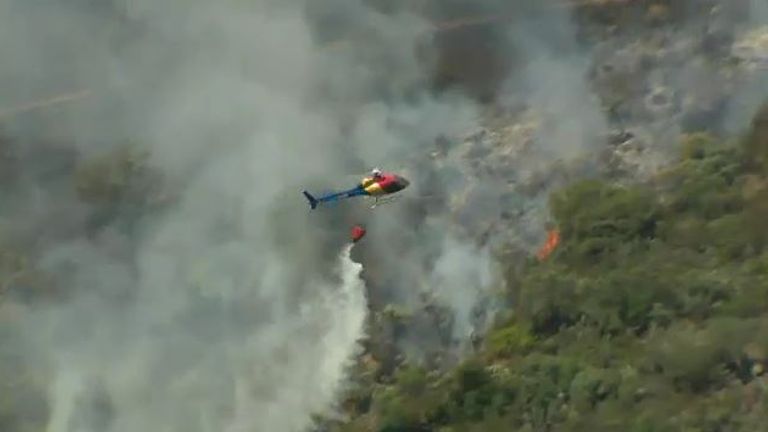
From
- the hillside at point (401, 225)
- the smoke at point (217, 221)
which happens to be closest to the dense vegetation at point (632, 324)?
the hillside at point (401, 225)

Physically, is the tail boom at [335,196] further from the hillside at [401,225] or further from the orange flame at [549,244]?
the orange flame at [549,244]

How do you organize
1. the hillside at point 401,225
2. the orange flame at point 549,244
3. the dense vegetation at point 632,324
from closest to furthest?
the dense vegetation at point 632,324 → the hillside at point 401,225 → the orange flame at point 549,244

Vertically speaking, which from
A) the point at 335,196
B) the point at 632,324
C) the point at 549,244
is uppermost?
the point at 335,196

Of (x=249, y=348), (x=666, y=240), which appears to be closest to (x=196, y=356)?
(x=249, y=348)

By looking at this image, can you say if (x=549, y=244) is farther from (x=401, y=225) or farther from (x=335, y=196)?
(x=335, y=196)

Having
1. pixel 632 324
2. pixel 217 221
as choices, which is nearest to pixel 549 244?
pixel 632 324

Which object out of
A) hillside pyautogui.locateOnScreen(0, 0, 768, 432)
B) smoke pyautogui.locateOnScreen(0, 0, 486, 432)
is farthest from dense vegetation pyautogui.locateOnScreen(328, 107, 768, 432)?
smoke pyautogui.locateOnScreen(0, 0, 486, 432)
